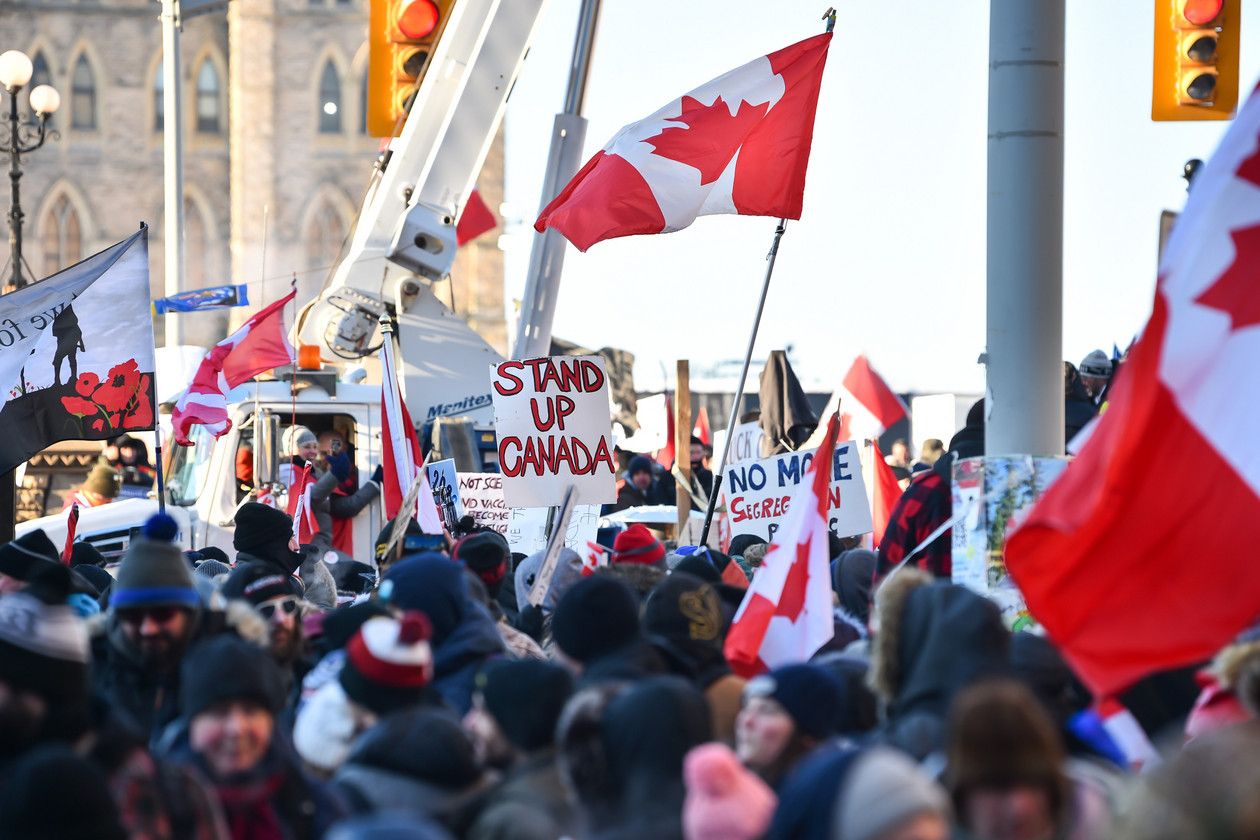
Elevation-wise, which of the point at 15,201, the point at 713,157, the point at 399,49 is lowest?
the point at 713,157

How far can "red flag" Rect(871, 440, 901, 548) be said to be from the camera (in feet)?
44.4

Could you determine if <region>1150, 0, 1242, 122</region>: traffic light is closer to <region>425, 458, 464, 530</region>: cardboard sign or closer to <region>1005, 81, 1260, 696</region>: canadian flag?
<region>425, 458, 464, 530</region>: cardboard sign

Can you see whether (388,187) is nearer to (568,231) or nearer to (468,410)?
(468,410)

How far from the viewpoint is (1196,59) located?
40.5ft

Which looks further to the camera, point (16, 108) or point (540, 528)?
point (16, 108)

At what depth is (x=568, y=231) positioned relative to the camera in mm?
11469

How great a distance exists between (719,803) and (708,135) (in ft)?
25.1

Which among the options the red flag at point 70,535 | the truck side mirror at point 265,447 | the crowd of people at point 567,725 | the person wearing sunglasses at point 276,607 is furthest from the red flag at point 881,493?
the person wearing sunglasses at point 276,607

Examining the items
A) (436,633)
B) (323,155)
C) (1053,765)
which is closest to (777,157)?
(436,633)

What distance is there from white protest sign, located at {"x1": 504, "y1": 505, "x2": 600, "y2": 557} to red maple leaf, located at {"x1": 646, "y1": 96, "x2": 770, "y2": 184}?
89.7 inches

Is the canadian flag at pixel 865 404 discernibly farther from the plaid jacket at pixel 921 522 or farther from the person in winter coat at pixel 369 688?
the person in winter coat at pixel 369 688

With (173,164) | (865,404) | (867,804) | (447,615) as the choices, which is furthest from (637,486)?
(867,804)

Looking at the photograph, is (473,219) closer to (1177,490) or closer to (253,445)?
(253,445)

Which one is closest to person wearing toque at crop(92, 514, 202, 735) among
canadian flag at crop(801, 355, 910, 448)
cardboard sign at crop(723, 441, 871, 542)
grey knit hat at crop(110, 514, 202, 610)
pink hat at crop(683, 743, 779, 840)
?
grey knit hat at crop(110, 514, 202, 610)
